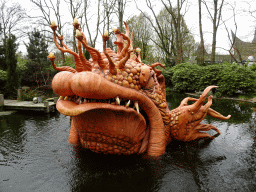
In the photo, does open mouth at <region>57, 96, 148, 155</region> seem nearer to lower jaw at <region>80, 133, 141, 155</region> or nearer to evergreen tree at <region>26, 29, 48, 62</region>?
lower jaw at <region>80, 133, 141, 155</region>

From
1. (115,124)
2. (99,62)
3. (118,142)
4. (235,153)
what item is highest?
(99,62)

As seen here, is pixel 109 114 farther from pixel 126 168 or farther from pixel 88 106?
pixel 126 168

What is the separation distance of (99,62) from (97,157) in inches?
53.7

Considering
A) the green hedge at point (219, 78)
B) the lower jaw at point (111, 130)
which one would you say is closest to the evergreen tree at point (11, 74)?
the lower jaw at point (111, 130)

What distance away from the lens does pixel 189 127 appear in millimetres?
2730

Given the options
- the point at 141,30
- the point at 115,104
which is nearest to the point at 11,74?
the point at 115,104

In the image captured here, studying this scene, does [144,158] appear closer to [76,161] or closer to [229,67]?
[76,161]

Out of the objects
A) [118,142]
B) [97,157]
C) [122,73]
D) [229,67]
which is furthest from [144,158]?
[229,67]

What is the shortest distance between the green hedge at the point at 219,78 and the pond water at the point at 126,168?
739cm

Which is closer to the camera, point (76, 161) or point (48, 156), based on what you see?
point (76, 161)

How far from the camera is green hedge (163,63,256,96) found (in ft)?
30.5

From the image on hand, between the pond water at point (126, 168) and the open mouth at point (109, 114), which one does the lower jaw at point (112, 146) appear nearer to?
the open mouth at point (109, 114)

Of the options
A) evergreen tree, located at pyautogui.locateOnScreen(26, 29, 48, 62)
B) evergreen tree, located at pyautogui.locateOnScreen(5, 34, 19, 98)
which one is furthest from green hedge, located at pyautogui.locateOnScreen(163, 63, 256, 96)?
evergreen tree, located at pyautogui.locateOnScreen(26, 29, 48, 62)

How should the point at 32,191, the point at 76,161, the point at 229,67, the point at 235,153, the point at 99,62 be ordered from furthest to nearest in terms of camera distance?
the point at 229,67, the point at 235,153, the point at 76,161, the point at 99,62, the point at 32,191
